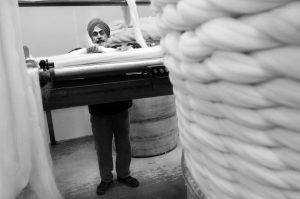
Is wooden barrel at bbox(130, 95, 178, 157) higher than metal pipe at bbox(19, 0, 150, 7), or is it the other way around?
metal pipe at bbox(19, 0, 150, 7)

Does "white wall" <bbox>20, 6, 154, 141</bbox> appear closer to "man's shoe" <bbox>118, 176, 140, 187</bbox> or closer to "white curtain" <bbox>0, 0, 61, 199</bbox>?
"man's shoe" <bbox>118, 176, 140, 187</bbox>

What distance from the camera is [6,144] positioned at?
51cm

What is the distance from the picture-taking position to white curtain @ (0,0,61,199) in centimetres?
49

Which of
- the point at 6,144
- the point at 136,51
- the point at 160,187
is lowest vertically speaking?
the point at 160,187

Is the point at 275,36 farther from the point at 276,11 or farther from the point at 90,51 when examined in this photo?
the point at 90,51

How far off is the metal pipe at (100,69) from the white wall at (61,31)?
1942 mm

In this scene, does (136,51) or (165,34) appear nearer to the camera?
(165,34)

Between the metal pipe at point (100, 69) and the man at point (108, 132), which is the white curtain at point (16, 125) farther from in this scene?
the man at point (108, 132)

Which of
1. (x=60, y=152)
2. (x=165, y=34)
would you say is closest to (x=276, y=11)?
(x=165, y=34)

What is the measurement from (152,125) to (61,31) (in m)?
1.32

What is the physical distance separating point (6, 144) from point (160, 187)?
1.67 meters

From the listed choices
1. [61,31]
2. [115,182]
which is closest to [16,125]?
[115,182]

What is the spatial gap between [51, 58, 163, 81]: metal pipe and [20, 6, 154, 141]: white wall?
1.94 metres

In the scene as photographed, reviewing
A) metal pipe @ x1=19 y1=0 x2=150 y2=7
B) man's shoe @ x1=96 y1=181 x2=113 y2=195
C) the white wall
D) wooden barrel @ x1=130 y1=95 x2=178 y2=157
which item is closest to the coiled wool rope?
metal pipe @ x1=19 y1=0 x2=150 y2=7
